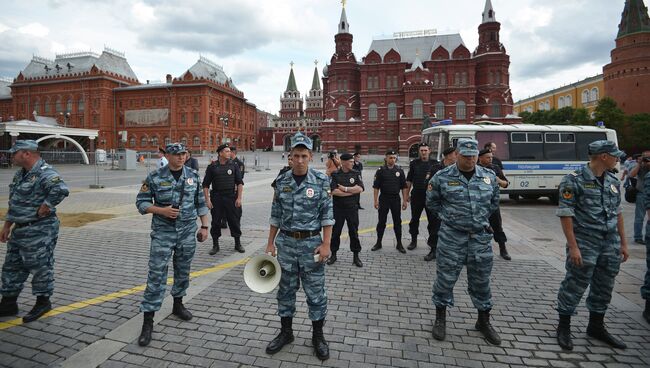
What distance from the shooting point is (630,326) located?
393cm

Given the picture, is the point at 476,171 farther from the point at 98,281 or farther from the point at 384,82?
the point at 384,82

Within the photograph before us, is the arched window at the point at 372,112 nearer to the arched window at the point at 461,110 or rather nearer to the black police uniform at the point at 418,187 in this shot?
A: the arched window at the point at 461,110

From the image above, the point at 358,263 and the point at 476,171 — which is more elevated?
the point at 476,171

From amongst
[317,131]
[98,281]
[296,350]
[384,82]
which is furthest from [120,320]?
[317,131]

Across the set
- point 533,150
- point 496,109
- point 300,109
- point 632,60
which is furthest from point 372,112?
point 300,109

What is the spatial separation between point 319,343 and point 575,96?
99.0 metres

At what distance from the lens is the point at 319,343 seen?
133 inches

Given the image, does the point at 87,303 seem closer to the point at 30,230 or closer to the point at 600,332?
the point at 30,230

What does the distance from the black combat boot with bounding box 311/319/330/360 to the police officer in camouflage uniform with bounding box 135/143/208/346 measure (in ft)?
5.45

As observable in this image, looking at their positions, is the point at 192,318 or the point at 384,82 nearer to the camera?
the point at 192,318

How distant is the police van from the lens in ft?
44.7

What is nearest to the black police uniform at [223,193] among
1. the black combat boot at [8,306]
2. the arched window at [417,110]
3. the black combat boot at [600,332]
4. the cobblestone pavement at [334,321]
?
the cobblestone pavement at [334,321]

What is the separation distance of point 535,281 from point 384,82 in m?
57.1

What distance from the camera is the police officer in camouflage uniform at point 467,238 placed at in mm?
3672
